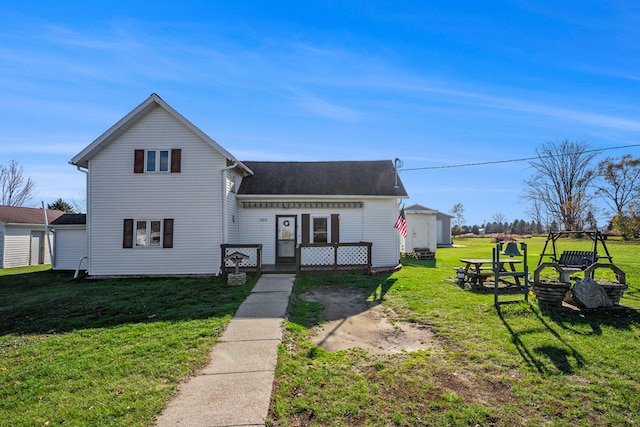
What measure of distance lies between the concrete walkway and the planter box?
20.4 ft

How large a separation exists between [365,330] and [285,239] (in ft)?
30.0

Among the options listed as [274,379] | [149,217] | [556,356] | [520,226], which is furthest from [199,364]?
[520,226]

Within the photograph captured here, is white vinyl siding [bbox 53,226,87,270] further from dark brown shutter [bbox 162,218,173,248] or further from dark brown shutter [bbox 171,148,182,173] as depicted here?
dark brown shutter [bbox 171,148,182,173]

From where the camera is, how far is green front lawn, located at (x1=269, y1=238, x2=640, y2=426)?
401 centimetres

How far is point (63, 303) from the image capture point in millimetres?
9789

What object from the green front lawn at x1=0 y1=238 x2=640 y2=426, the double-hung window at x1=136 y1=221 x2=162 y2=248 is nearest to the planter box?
the green front lawn at x1=0 y1=238 x2=640 y2=426

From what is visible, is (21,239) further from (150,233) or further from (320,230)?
(320,230)

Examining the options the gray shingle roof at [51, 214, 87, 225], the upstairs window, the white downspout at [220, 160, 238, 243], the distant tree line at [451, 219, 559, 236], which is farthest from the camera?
the distant tree line at [451, 219, 559, 236]

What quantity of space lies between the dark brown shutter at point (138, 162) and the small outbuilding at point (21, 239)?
9.71 m

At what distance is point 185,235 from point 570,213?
156ft

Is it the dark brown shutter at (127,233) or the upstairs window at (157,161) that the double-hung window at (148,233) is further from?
the upstairs window at (157,161)

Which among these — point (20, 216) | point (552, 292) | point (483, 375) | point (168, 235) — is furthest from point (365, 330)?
point (20, 216)

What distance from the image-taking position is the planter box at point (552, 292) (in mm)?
8250

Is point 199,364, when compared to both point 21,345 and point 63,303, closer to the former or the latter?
point 21,345
